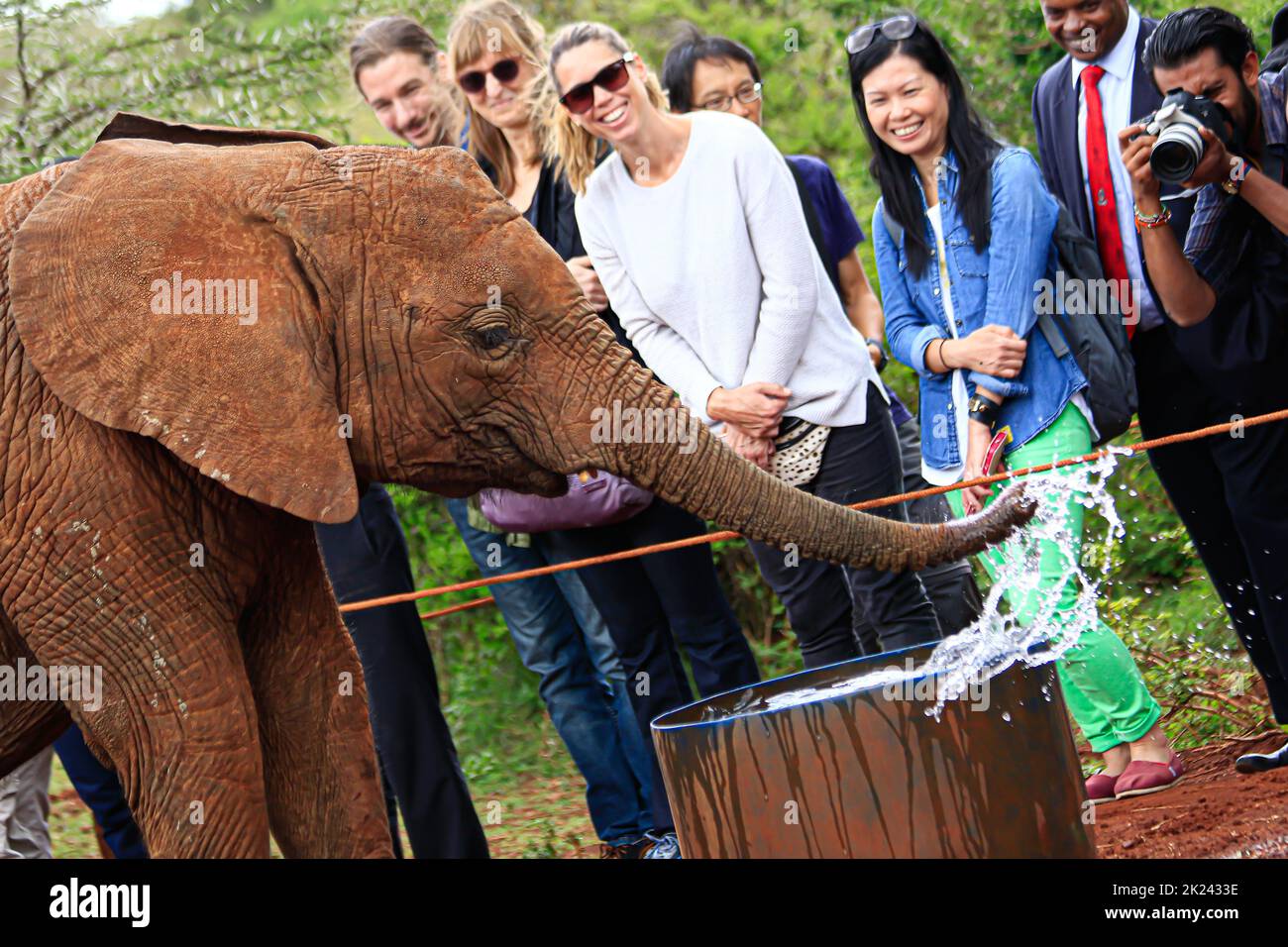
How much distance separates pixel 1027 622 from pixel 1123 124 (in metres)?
1.61

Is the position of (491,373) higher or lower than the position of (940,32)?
lower

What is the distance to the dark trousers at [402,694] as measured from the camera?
228 inches

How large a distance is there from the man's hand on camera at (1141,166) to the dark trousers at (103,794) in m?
4.17

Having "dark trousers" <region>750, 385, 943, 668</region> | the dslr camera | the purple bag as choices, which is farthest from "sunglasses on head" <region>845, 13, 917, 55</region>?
the purple bag

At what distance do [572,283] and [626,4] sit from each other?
836 centimetres

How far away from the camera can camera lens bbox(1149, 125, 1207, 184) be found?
4.76 m

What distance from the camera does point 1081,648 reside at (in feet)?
17.7

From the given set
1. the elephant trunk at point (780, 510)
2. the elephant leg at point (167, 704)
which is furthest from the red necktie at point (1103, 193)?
the elephant leg at point (167, 704)

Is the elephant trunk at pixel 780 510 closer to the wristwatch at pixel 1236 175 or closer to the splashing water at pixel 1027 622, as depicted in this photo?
the splashing water at pixel 1027 622

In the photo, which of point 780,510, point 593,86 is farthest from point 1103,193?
point 780,510
